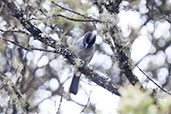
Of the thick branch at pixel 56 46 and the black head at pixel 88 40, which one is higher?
the black head at pixel 88 40

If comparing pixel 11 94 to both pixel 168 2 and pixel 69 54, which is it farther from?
pixel 168 2

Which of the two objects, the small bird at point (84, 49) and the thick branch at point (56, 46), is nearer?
the thick branch at point (56, 46)

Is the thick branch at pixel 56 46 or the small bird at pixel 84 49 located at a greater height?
the small bird at pixel 84 49

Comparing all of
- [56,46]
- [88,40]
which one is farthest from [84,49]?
[56,46]

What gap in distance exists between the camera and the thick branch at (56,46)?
1646 mm

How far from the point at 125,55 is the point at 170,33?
276cm

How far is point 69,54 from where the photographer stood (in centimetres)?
171

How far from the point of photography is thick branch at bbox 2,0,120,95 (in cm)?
165

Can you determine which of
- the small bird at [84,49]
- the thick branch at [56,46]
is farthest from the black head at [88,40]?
the thick branch at [56,46]

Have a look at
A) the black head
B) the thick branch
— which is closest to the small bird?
the black head

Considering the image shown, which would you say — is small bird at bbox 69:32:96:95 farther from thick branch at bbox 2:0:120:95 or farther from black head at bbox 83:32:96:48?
thick branch at bbox 2:0:120:95

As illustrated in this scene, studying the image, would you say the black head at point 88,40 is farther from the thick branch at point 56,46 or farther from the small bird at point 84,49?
the thick branch at point 56,46

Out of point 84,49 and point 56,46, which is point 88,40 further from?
point 56,46

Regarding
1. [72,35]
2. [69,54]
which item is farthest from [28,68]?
[69,54]
